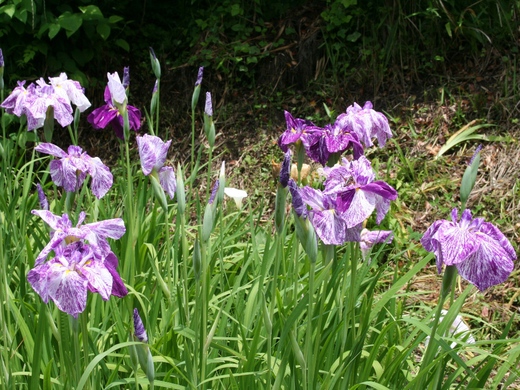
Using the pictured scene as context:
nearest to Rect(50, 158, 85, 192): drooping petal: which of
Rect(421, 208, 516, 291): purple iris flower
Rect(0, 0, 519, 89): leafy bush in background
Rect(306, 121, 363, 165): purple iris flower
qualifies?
Rect(306, 121, 363, 165): purple iris flower

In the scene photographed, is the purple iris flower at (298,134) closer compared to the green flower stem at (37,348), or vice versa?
the green flower stem at (37,348)

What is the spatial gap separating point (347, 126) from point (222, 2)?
10.4 feet

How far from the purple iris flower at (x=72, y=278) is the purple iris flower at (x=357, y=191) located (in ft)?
1.62

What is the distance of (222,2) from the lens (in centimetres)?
470

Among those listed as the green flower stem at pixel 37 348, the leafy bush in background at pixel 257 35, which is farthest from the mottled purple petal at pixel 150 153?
the leafy bush in background at pixel 257 35

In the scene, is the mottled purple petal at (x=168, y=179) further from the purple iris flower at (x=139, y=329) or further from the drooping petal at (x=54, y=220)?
the purple iris flower at (x=139, y=329)

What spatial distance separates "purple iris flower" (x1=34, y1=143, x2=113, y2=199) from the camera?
5.83 ft

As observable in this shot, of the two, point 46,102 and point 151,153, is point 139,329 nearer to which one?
point 151,153

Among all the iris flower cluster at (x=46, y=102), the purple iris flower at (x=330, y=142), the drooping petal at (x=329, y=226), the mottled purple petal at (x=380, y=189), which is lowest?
the drooping petal at (x=329, y=226)

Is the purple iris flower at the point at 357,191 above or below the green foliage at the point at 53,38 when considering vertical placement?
below

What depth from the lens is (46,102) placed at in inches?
81.3

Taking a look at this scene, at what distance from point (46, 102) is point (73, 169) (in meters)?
0.39

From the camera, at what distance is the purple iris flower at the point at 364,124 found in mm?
1790

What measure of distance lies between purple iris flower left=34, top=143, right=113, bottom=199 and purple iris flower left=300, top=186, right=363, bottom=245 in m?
0.72
